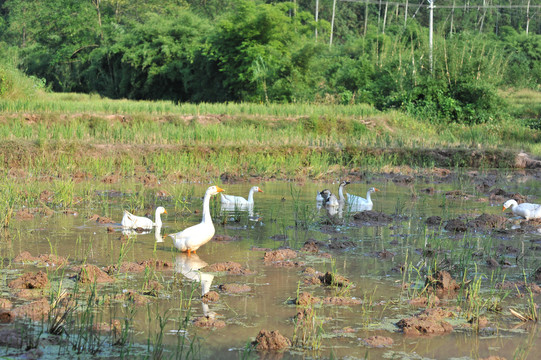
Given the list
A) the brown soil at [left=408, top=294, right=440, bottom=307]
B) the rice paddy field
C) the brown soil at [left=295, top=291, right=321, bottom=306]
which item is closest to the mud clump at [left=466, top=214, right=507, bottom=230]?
the rice paddy field

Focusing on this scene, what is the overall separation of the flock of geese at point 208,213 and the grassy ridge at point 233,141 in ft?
9.54

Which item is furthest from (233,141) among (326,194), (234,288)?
(234,288)

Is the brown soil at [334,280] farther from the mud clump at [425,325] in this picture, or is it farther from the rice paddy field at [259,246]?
the mud clump at [425,325]

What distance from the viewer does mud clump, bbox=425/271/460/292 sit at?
18.6 feet

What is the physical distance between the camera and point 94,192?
1077 cm

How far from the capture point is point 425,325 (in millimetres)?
4637

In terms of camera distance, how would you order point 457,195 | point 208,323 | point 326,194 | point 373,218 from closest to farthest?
point 208,323 → point 373,218 → point 326,194 → point 457,195

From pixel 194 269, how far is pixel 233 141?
8.65m

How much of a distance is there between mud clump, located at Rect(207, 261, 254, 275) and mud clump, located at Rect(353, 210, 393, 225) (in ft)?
10.2

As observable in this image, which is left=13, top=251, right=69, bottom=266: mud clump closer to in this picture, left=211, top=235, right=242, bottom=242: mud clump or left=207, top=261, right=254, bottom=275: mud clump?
left=207, top=261, right=254, bottom=275: mud clump

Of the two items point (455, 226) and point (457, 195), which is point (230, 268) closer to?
point (455, 226)

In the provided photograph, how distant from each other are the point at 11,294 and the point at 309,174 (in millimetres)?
9083

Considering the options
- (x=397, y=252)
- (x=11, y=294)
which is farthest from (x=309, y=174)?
(x=11, y=294)

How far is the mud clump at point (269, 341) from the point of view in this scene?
424 centimetres
